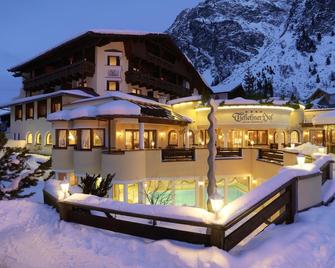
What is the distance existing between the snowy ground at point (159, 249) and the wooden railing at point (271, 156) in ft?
25.6

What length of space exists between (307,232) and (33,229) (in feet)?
21.9

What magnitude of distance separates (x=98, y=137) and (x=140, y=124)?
289 centimetres

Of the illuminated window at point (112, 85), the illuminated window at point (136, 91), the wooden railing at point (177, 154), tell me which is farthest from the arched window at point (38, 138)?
the wooden railing at point (177, 154)

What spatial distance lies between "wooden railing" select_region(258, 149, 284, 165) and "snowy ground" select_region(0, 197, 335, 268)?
25.6 feet

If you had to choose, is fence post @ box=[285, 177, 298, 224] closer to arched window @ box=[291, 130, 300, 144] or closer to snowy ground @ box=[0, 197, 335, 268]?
snowy ground @ box=[0, 197, 335, 268]

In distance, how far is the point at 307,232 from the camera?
259 inches

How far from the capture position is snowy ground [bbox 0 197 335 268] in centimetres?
572

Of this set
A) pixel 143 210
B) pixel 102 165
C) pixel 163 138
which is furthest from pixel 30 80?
pixel 143 210

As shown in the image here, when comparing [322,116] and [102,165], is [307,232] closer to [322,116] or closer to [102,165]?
[102,165]

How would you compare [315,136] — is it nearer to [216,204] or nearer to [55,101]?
[55,101]

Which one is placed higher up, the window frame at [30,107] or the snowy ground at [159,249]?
the window frame at [30,107]

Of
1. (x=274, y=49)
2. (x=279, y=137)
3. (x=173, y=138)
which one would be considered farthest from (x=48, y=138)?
(x=274, y=49)

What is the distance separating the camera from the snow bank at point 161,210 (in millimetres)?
6070

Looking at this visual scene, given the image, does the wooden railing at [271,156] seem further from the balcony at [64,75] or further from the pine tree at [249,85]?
the pine tree at [249,85]
